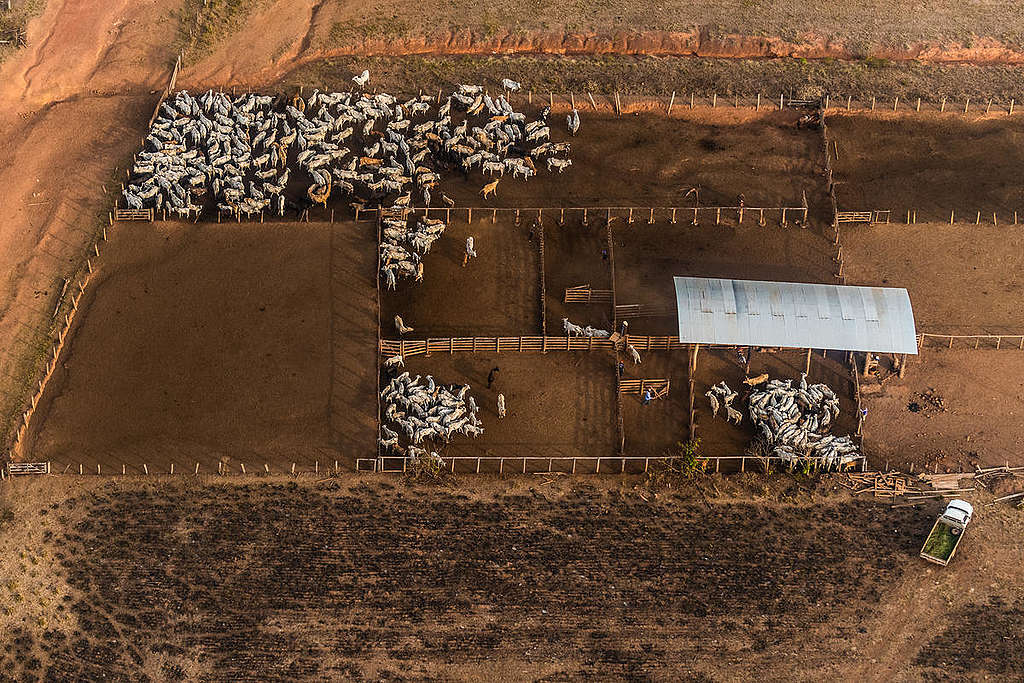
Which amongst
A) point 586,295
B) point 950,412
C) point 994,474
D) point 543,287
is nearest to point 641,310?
point 586,295

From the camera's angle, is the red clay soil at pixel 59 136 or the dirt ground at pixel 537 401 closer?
the dirt ground at pixel 537 401

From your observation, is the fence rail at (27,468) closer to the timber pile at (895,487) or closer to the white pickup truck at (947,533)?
the timber pile at (895,487)

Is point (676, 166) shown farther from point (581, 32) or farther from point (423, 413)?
point (423, 413)

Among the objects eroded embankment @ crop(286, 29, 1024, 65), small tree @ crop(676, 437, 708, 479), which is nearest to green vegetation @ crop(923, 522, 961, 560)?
small tree @ crop(676, 437, 708, 479)

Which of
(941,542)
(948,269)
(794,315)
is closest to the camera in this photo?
(941,542)

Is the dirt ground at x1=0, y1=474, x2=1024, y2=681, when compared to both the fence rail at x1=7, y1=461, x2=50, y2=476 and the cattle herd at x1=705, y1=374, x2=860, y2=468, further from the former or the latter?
the cattle herd at x1=705, y1=374, x2=860, y2=468

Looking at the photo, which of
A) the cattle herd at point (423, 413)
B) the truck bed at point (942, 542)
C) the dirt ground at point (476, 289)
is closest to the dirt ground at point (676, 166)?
the dirt ground at point (476, 289)

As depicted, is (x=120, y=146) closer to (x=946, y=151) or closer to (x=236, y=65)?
(x=236, y=65)
